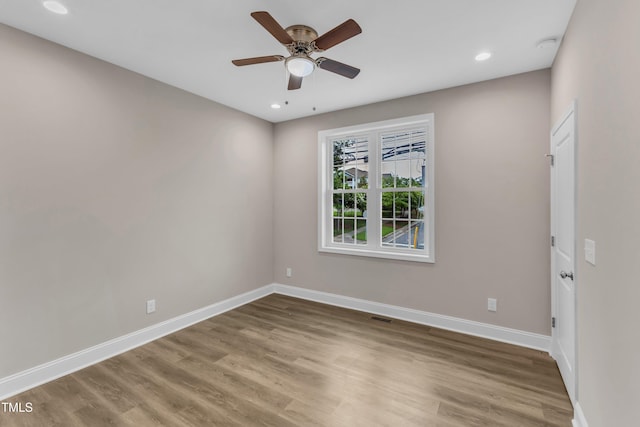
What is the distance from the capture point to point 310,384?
7.55 ft

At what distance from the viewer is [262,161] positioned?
4.50 metres

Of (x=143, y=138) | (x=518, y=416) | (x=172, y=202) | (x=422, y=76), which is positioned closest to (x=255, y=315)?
(x=172, y=202)

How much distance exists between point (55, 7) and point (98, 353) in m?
2.80

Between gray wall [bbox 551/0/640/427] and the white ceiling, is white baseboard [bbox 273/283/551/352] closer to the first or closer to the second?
gray wall [bbox 551/0/640/427]

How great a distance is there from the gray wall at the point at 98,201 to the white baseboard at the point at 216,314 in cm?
8

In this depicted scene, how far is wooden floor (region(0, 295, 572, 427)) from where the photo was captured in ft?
6.37

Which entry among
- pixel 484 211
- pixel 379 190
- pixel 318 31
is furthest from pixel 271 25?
pixel 484 211

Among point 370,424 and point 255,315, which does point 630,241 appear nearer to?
point 370,424

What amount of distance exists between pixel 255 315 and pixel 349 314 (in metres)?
1.23

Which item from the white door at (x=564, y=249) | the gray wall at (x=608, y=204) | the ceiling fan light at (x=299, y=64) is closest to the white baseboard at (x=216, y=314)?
the white door at (x=564, y=249)

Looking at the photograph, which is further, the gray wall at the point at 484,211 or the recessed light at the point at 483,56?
the gray wall at the point at 484,211

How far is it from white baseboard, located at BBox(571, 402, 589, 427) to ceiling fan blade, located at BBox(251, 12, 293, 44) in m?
3.01

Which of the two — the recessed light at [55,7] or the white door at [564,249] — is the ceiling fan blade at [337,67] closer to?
the white door at [564,249]

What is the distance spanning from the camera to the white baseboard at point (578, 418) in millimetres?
1714
